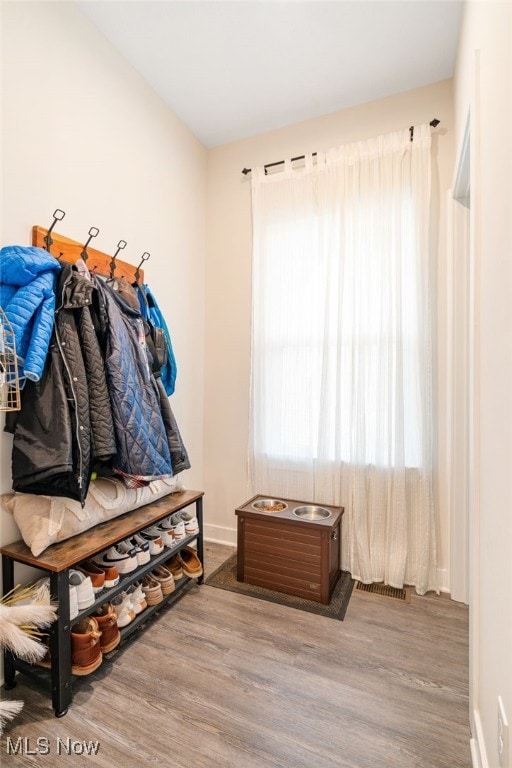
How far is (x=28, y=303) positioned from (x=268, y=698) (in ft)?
5.70

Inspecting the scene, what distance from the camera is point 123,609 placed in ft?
5.42

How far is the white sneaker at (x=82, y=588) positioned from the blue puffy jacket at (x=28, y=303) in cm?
77

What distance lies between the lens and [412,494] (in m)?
2.18

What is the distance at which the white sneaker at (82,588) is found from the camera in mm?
1398

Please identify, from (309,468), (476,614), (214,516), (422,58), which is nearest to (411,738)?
(476,614)

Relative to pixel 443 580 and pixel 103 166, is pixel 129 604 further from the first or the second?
pixel 103 166

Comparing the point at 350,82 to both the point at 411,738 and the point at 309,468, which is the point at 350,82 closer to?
the point at 309,468

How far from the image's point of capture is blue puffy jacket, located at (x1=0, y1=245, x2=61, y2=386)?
4.45 feet

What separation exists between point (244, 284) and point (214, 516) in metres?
1.75

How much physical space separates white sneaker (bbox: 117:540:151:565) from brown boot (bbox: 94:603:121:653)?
0.70ft

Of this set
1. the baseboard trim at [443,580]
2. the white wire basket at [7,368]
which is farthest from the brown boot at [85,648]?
the baseboard trim at [443,580]

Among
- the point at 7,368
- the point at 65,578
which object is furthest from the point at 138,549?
the point at 7,368

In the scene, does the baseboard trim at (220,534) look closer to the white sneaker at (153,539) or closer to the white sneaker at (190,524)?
the white sneaker at (190,524)

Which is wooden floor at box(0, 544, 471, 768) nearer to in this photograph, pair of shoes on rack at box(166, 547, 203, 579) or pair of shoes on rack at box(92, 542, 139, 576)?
pair of shoes on rack at box(166, 547, 203, 579)
